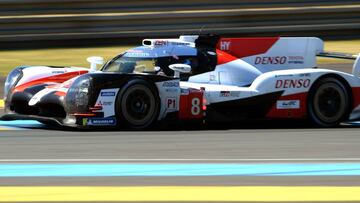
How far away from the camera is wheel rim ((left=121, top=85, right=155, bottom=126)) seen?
389 inches

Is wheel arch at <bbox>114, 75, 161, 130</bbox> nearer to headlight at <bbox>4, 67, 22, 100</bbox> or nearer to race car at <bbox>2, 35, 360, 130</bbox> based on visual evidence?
race car at <bbox>2, 35, 360, 130</bbox>

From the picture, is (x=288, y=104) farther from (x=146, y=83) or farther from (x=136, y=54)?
(x=136, y=54)

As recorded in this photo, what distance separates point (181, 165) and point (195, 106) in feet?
8.61

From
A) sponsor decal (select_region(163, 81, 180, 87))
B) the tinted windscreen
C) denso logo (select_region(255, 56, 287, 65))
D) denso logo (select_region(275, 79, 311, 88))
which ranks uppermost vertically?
denso logo (select_region(255, 56, 287, 65))

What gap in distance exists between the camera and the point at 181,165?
7613mm

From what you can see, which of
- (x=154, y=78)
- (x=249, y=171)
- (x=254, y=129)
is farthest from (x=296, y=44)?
(x=249, y=171)

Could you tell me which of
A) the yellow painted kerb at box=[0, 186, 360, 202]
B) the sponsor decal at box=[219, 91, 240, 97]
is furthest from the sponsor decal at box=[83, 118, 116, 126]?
the yellow painted kerb at box=[0, 186, 360, 202]

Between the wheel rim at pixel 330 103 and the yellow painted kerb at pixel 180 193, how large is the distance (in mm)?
4078

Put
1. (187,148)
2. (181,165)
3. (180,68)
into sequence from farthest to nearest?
(180,68) → (187,148) → (181,165)

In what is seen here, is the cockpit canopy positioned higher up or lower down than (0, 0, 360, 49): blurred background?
lower down

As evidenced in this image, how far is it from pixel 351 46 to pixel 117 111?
942cm

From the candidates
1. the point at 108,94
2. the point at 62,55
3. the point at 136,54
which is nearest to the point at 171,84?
the point at 136,54

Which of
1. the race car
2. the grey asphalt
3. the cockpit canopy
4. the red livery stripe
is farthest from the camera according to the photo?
the red livery stripe

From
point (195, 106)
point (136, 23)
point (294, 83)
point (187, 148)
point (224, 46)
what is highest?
point (136, 23)
